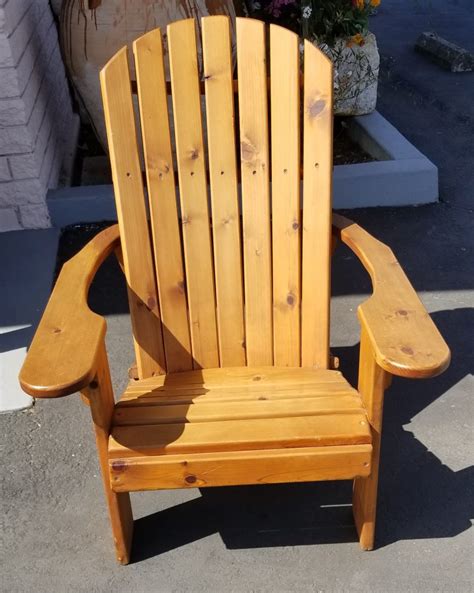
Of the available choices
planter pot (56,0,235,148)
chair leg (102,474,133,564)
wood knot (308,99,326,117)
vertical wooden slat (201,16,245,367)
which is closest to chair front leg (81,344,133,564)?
chair leg (102,474,133,564)

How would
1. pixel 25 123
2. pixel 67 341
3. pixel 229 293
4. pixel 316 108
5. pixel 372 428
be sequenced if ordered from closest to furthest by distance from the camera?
1. pixel 67 341
2. pixel 372 428
3. pixel 316 108
4. pixel 229 293
5. pixel 25 123

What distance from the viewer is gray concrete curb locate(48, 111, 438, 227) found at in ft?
12.7

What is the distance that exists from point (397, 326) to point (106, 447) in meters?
0.77

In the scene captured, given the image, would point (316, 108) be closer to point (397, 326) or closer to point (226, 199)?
point (226, 199)

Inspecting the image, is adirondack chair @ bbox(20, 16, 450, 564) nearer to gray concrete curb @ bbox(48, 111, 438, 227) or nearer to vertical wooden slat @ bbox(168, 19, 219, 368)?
vertical wooden slat @ bbox(168, 19, 219, 368)

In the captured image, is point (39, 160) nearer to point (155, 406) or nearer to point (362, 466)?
point (155, 406)

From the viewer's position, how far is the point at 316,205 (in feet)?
7.02

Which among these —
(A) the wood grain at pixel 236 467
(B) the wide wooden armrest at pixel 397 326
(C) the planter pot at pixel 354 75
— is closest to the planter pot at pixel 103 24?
(C) the planter pot at pixel 354 75

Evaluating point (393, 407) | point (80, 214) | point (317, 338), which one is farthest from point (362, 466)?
point (80, 214)

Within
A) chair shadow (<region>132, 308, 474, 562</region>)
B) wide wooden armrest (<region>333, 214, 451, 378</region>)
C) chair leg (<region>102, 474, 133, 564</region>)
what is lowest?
chair shadow (<region>132, 308, 474, 562</region>)

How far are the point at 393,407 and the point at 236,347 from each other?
668 mm

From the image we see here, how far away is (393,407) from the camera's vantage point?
2574 millimetres

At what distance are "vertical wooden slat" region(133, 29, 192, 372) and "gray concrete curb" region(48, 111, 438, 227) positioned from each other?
1.78 metres

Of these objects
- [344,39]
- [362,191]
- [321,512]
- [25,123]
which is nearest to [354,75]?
[344,39]
